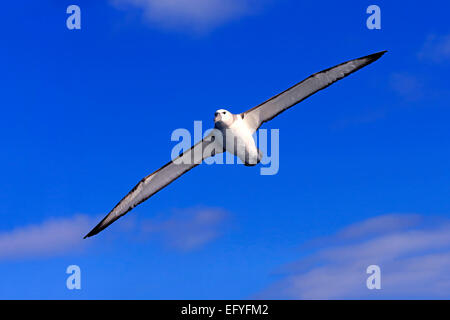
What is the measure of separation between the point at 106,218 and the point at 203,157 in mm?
5883

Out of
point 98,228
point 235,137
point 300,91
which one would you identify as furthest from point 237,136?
point 98,228

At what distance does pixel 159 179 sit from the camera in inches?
1116

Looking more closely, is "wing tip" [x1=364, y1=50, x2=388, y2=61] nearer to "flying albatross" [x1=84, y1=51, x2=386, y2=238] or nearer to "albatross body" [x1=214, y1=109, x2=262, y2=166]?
"flying albatross" [x1=84, y1=51, x2=386, y2=238]

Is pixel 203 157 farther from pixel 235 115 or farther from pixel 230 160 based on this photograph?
pixel 235 115

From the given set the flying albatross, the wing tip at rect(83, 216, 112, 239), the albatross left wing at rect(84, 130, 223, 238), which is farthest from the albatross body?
the wing tip at rect(83, 216, 112, 239)

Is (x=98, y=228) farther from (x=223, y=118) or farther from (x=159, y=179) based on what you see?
(x=223, y=118)

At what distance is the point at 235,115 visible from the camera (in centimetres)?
2558

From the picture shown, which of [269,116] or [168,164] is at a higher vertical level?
[269,116]

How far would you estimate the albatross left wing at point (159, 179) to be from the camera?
90.5 ft

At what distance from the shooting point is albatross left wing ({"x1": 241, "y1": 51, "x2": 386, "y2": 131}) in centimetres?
2495

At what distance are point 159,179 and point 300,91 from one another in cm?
857

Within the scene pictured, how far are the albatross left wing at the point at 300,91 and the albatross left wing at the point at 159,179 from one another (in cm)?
249
